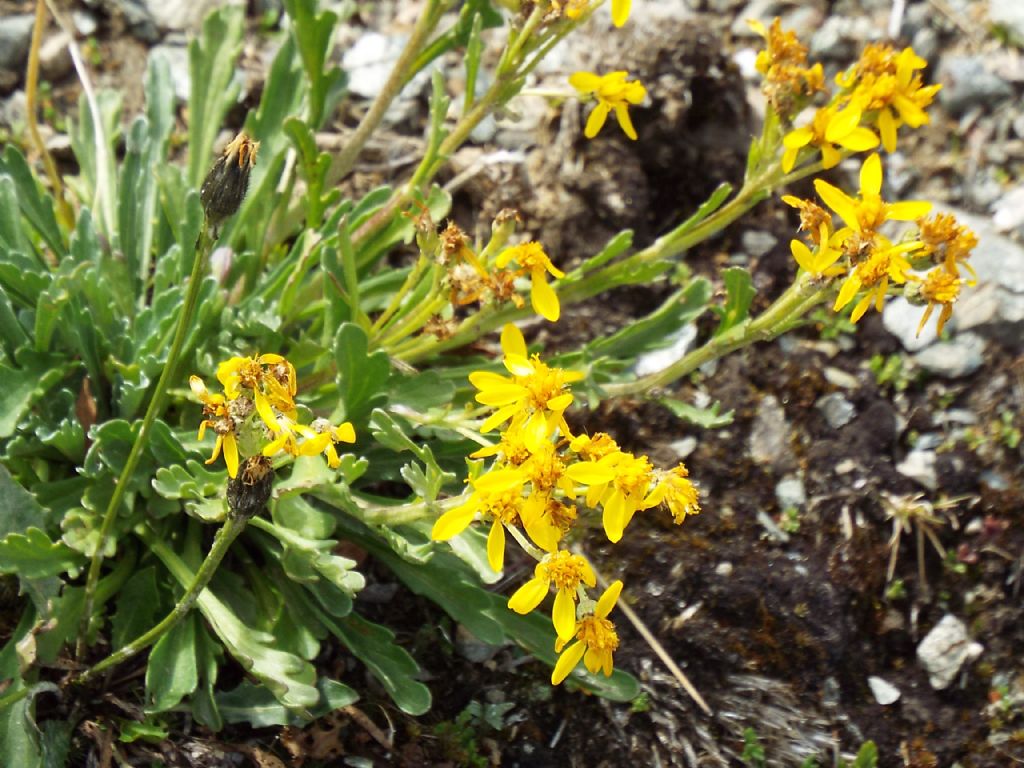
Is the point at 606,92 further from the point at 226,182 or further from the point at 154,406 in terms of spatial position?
the point at 154,406

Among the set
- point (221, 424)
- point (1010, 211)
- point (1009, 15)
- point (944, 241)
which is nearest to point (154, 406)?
point (221, 424)

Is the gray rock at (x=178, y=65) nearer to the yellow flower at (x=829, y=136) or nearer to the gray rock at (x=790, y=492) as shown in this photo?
the yellow flower at (x=829, y=136)

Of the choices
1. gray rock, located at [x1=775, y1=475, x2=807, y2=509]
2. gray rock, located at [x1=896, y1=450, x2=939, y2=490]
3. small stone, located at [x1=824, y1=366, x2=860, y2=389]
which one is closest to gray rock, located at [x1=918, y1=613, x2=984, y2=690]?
gray rock, located at [x1=896, y1=450, x2=939, y2=490]

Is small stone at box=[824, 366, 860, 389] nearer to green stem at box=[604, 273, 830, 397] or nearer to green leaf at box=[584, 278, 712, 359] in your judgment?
green leaf at box=[584, 278, 712, 359]

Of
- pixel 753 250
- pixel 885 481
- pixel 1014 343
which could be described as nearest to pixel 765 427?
pixel 885 481

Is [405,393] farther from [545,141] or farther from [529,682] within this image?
[545,141]

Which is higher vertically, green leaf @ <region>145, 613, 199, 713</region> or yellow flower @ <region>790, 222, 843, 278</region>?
yellow flower @ <region>790, 222, 843, 278</region>

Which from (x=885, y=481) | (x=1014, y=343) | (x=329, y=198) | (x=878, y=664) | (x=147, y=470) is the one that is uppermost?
(x=329, y=198)
